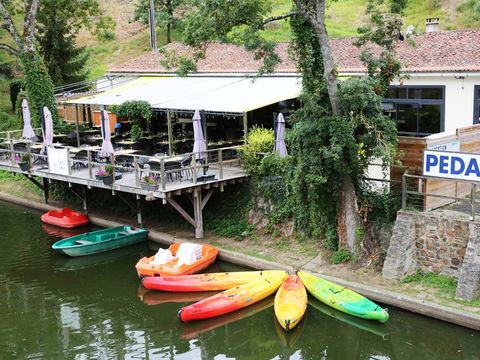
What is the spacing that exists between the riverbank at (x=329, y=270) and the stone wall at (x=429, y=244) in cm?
67

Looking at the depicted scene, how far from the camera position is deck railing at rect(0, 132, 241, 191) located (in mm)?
20031

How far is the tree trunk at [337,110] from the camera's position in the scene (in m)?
16.9

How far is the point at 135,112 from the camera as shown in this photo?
25750mm

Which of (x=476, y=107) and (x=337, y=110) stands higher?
(x=337, y=110)

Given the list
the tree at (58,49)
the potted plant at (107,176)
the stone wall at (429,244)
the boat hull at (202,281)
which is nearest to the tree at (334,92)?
the stone wall at (429,244)

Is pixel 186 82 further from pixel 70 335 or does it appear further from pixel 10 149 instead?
pixel 70 335

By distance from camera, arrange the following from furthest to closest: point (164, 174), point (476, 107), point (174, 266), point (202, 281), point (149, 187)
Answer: point (476, 107) → point (149, 187) → point (164, 174) → point (174, 266) → point (202, 281)

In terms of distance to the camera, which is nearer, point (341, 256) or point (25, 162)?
point (341, 256)

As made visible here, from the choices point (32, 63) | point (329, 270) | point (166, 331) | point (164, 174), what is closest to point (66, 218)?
point (164, 174)

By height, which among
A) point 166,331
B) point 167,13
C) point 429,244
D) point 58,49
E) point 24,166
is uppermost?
point 167,13

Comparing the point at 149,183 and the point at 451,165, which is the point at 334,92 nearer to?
the point at 451,165

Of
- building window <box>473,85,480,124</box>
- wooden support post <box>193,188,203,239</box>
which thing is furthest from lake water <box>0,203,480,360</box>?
building window <box>473,85,480,124</box>

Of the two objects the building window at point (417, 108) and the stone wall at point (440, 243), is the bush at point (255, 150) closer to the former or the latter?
the building window at point (417, 108)

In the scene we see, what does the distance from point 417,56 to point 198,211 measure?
382 inches
